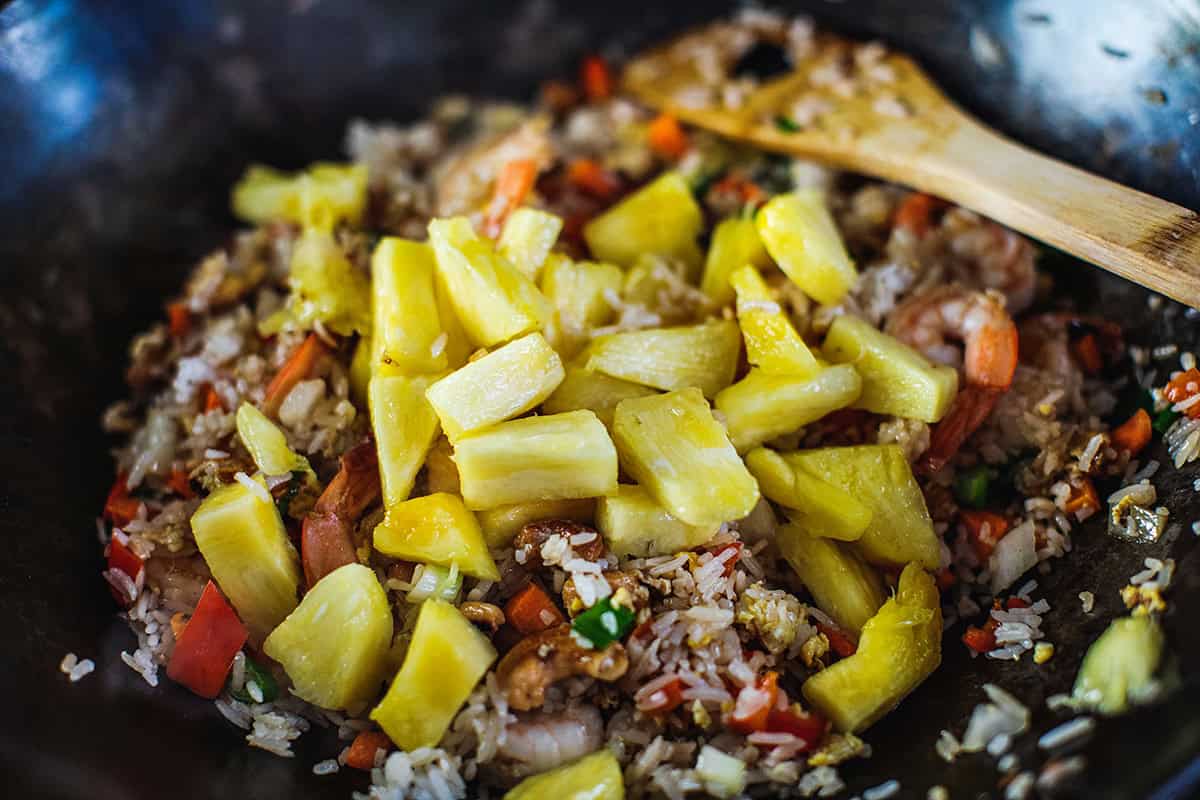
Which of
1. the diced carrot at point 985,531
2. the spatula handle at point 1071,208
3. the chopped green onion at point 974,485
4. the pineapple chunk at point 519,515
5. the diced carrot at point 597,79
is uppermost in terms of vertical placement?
the diced carrot at point 597,79

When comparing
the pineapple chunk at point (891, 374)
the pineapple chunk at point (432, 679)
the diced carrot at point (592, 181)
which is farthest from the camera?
the diced carrot at point (592, 181)

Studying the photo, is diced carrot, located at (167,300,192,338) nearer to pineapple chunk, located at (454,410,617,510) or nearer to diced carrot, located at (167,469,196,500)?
diced carrot, located at (167,469,196,500)

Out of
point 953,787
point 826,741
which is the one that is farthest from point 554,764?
point 953,787

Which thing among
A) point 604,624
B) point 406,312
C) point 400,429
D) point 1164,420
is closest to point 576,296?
point 406,312

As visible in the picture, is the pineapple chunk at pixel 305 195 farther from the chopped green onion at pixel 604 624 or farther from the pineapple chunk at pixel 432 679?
the chopped green onion at pixel 604 624

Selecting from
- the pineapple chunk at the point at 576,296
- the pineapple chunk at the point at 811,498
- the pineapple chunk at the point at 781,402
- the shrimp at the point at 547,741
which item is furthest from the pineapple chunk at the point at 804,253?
the shrimp at the point at 547,741
